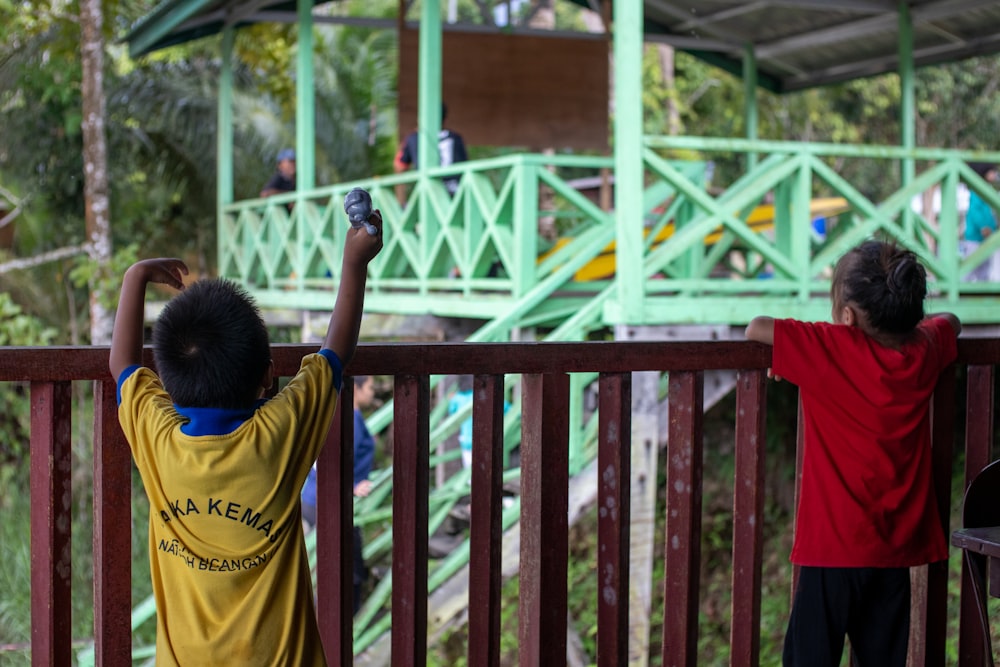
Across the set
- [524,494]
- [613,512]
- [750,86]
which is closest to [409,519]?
[524,494]

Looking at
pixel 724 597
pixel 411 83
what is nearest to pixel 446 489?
pixel 724 597

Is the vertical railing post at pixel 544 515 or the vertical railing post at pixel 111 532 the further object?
the vertical railing post at pixel 544 515

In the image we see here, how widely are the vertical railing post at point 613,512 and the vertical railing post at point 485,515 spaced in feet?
0.86

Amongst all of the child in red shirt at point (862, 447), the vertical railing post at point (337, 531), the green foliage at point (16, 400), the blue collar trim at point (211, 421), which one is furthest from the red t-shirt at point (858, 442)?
the green foliage at point (16, 400)

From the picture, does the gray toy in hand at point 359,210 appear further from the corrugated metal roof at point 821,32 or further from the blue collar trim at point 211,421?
the corrugated metal roof at point 821,32

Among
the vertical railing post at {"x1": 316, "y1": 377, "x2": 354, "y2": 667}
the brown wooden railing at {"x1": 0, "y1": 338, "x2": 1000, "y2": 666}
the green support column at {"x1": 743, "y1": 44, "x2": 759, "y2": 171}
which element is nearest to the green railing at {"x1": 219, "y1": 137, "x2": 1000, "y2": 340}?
the green support column at {"x1": 743, "y1": 44, "x2": 759, "y2": 171}

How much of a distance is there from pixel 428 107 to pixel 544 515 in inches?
243

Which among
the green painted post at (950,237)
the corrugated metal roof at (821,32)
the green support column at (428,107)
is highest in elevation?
the corrugated metal roof at (821,32)

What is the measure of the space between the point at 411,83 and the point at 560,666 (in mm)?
7252

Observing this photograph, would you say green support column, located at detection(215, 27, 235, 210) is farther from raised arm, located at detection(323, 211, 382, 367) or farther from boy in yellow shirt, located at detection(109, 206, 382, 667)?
boy in yellow shirt, located at detection(109, 206, 382, 667)

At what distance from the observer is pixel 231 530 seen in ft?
6.67

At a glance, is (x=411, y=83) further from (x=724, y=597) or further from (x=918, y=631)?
(x=918, y=631)

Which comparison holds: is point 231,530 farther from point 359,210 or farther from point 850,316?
point 850,316

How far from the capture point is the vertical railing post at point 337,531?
2.53m
